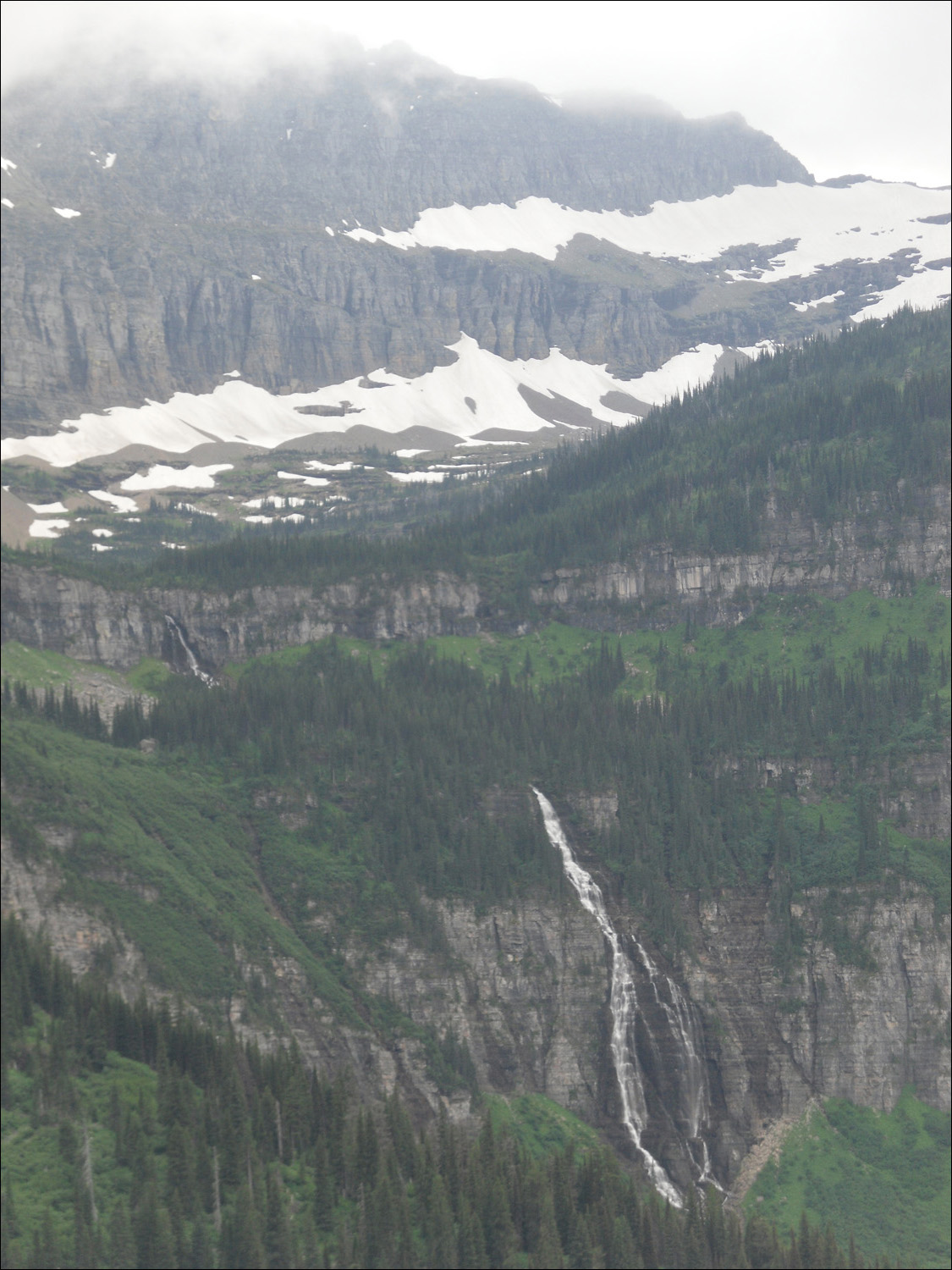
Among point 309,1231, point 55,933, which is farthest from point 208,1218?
point 55,933

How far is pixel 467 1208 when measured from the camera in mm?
149125

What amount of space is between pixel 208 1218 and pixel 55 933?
5822cm

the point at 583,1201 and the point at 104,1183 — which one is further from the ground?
the point at 104,1183

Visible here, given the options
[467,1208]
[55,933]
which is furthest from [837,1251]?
Result: [55,933]

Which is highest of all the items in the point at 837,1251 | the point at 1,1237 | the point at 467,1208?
the point at 1,1237

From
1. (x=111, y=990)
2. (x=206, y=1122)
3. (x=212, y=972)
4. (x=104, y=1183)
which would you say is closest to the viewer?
(x=104, y=1183)

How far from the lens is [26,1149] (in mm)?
137500

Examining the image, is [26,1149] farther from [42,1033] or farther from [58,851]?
[58,851]

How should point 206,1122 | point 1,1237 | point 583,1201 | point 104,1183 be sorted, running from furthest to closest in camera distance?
point 583,1201
point 206,1122
point 104,1183
point 1,1237

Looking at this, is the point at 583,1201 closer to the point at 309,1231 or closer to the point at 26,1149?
the point at 309,1231

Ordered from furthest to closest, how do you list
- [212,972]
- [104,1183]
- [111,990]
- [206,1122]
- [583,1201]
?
[212,972]
[111,990]
[583,1201]
[206,1122]
[104,1183]

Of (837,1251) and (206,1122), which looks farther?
(837,1251)

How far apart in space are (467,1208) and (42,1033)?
36688 millimetres

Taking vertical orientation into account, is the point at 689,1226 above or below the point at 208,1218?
below
